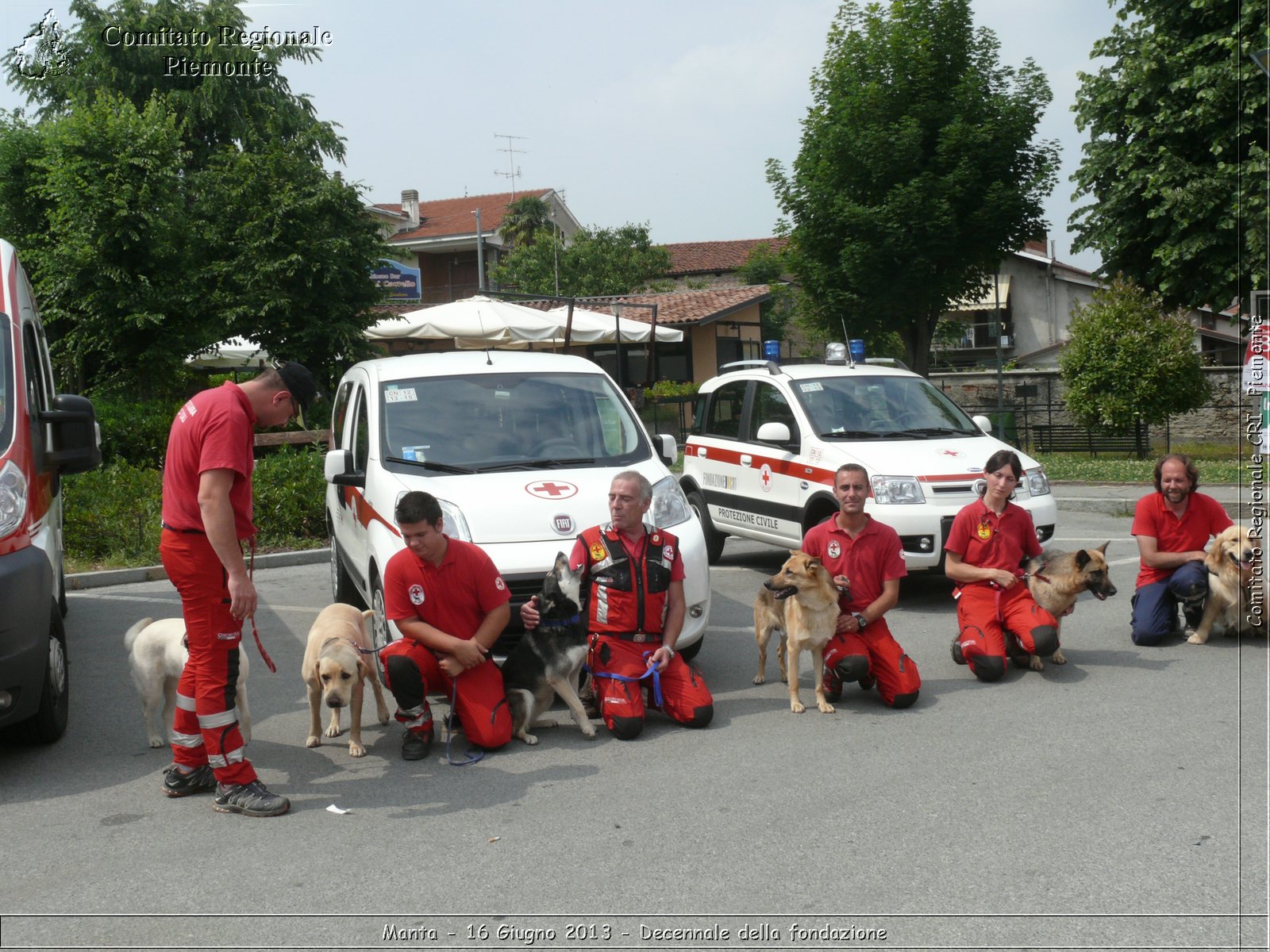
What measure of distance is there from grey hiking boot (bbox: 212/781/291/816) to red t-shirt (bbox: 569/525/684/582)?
1894mm

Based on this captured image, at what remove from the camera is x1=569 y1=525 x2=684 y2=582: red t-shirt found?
19.8ft

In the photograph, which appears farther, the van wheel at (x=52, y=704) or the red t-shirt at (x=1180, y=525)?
the red t-shirt at (x=1180, y=525)

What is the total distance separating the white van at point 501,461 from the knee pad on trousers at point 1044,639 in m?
1.94

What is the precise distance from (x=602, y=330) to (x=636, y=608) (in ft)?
53.7

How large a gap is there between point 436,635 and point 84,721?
2295 millimetres

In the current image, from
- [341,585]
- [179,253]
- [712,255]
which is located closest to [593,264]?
[712,255]

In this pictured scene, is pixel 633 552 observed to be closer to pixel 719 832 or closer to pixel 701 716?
pixel 701 716

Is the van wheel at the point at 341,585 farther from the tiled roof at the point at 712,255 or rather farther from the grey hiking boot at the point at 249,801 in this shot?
the tiled roof at the point at 712,255

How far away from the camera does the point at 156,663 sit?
18.5 feet

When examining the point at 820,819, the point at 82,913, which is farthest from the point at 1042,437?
the point at 82,913

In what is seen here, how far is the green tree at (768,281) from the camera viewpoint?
46594mm

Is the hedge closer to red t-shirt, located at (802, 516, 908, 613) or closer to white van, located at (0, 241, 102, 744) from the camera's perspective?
white van, located at (0, 241, 102, 744)

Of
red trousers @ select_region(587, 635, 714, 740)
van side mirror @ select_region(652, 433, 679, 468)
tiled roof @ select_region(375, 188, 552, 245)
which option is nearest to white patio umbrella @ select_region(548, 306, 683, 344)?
van side mirror @ select_region(652, 433, 679, 468)

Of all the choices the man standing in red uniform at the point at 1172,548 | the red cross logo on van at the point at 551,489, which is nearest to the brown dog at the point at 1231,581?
the man standing in red uniform at the point at 1172,548
